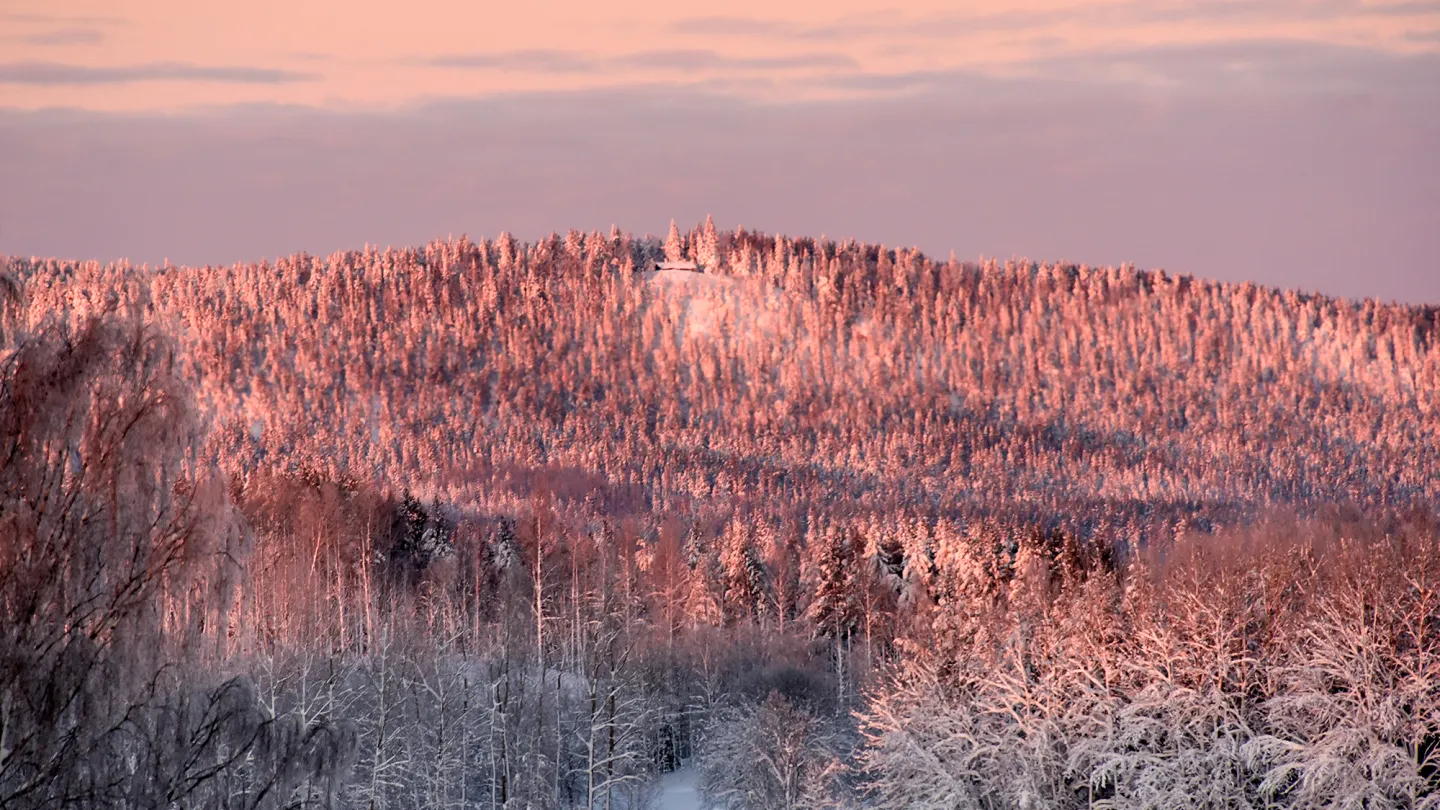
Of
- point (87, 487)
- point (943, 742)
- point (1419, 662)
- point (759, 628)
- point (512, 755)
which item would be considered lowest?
point (759, 628)

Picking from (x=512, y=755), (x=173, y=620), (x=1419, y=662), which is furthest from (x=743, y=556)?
(x=173, y=620)

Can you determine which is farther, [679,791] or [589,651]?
[589,651]

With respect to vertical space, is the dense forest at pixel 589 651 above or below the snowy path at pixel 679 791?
above

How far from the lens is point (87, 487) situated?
17234 millimetres

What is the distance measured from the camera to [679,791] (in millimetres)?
72750

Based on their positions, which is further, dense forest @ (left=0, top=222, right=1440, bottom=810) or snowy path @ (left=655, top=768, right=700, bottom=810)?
snowy path @ (left=655, top=768, right=700, bottom=810)

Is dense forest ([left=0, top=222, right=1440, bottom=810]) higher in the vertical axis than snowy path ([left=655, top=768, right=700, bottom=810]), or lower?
higher

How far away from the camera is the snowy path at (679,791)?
69037 millimetres

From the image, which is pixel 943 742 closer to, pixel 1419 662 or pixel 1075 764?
pixel 1075 764

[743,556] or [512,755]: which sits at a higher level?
[512,755]

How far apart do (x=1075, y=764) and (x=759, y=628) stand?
1900 inches

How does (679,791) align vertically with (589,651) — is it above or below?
below

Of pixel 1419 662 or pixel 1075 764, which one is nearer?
pixel 1419 662

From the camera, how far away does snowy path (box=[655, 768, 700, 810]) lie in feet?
227
